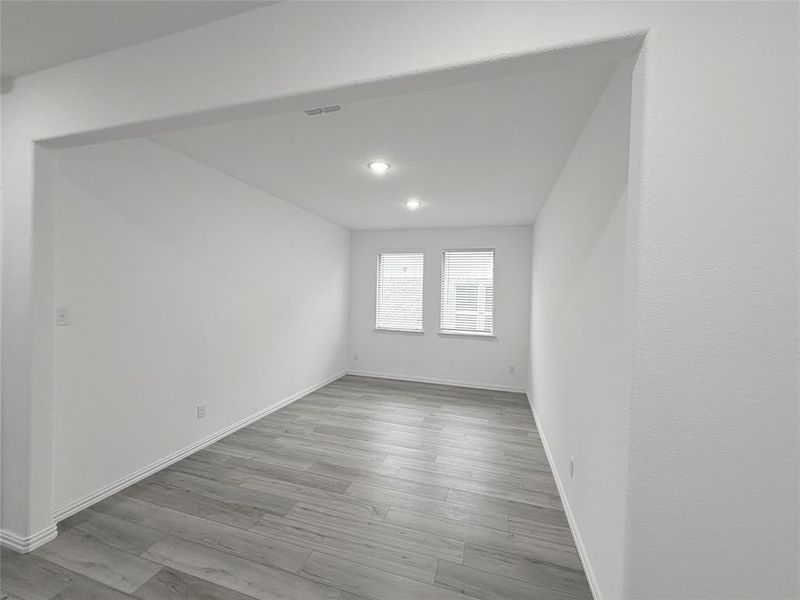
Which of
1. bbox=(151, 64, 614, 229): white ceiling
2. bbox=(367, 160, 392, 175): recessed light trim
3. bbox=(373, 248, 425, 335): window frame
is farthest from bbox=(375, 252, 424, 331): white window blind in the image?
bbox=(367, 160, 392, 175): recessed light trim

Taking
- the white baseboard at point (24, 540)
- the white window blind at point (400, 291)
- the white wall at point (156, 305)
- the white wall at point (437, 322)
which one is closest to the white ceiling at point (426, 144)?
the white wall at point (156, 305)

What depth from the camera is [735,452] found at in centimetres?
86

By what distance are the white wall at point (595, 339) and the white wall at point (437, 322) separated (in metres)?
2.05

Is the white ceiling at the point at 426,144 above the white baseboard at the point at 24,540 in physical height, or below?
above

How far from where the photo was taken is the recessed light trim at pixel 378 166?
8.51ft

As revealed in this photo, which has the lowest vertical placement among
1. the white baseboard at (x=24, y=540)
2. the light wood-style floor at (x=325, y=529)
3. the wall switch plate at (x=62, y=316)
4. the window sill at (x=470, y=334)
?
the light wood-style floor at (x=325, y=529)

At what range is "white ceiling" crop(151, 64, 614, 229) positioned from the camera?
1.71m

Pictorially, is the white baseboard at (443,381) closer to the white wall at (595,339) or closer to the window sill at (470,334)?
the window sill at (470,334)

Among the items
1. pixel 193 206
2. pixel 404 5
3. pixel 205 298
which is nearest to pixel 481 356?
pixel 205 298

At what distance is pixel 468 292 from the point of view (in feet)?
16.5

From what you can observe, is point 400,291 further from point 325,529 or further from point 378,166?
point 325,529

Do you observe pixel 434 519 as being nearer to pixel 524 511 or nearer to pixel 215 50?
pixel 524 511

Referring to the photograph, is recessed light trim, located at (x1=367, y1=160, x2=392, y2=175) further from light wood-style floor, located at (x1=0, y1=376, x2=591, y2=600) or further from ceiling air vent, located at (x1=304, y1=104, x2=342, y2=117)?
light wood-style floor, located at (x1=0, y1=376, x2=591, y2=600)

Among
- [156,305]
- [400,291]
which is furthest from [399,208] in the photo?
[156,305]
